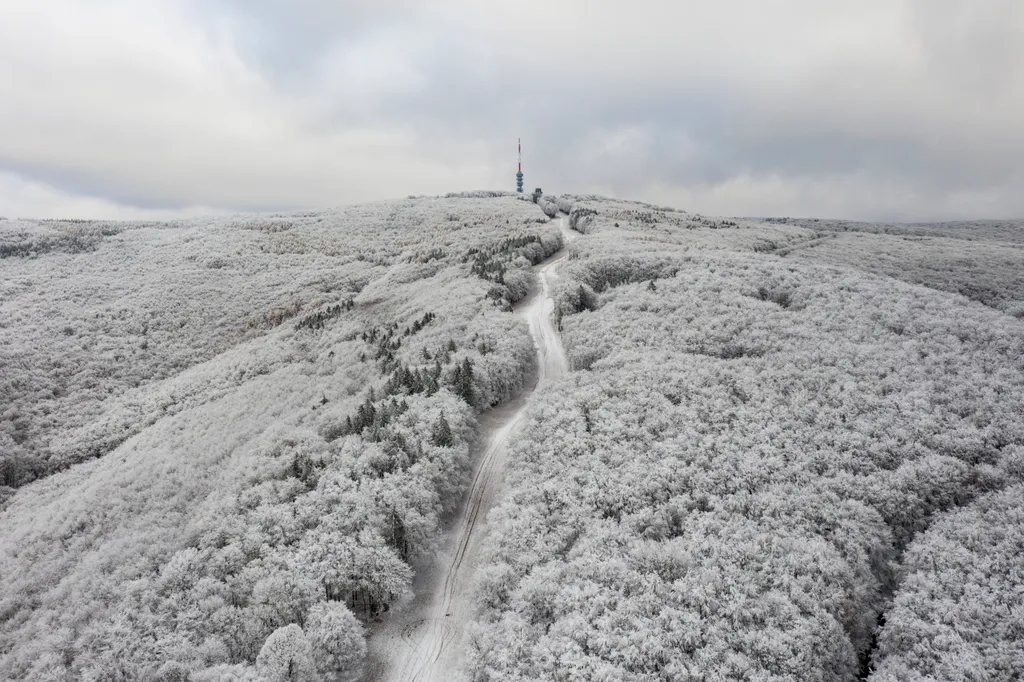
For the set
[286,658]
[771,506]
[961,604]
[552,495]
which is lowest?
[286,658]

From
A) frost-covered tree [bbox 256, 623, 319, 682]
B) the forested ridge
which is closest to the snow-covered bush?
the forested ridge

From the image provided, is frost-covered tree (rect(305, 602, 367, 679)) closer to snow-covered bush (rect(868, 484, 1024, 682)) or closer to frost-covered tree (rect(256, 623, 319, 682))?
frost-covered tree (rect(256, 623, 319, 682))

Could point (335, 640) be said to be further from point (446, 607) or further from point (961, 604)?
point (961, 604)

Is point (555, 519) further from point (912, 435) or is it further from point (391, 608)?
point (912, 435)

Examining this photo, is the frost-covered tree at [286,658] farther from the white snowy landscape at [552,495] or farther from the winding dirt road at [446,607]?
the winding dirt road at [446,607]

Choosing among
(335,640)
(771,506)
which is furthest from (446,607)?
(771,506)

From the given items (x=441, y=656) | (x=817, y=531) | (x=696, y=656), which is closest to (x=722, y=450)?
(x=817, y=531)
